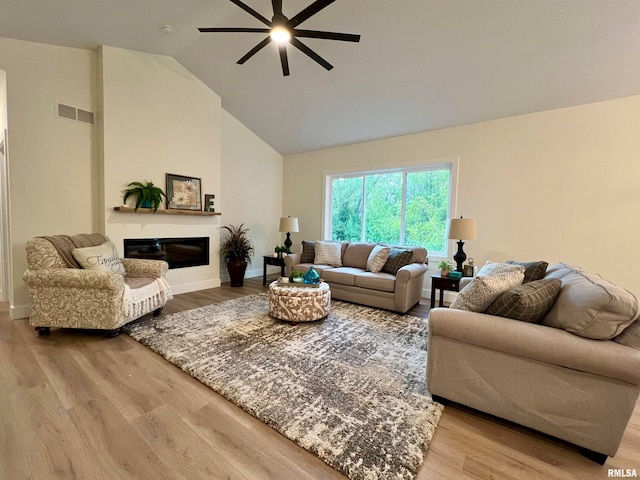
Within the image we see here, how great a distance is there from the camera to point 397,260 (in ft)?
13.0

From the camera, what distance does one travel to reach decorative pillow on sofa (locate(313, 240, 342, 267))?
457cm

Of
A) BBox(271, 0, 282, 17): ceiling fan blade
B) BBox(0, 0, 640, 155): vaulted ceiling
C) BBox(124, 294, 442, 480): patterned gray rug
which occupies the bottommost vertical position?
BBox(124, 294, 442, 480): patterned gray rug

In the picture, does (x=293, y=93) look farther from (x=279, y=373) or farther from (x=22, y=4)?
(x=279, y=373)

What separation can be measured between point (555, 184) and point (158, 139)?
543cm

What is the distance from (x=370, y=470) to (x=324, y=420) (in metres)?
0.39

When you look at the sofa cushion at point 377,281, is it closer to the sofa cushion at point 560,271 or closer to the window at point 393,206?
the window at point 393,206

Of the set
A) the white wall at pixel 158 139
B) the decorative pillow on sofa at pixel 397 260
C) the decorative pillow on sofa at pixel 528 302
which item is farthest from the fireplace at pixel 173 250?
the decorative pillow on sofa at pixel 528 302

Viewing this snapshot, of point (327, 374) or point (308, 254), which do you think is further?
point (308, 254)

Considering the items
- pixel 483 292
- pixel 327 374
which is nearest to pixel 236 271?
pixel 327 374

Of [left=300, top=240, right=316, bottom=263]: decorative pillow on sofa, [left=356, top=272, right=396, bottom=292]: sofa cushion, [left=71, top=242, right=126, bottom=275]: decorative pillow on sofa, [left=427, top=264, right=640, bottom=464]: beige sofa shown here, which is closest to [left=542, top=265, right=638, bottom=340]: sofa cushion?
[left=427, top=264, right=640, bottom=464]: beige sofa

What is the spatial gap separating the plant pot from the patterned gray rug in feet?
4.58

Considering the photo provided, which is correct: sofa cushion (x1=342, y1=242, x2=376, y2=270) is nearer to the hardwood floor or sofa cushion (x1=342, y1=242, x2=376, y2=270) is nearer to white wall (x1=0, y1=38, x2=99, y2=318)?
the hardwood floor

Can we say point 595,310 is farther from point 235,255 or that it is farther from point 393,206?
point 235,255

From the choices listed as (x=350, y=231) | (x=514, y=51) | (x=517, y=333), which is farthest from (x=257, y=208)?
(x=517, y=333)
